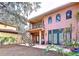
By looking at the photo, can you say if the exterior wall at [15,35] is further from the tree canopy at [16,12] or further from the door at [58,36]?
the door at [58,36]

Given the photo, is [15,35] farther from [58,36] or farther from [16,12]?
[58,36]

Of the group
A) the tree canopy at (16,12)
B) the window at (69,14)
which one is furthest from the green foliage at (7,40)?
the window at (69,14)

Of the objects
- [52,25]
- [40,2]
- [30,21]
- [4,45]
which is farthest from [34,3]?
[4,45]

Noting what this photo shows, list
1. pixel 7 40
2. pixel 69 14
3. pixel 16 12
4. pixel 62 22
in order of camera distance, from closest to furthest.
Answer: pixel 69 14, pixel 62 22, pixel 7 40, pixel 16 12

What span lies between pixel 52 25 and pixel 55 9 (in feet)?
1.64

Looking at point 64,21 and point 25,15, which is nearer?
point 64,21

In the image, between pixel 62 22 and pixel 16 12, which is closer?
pixel 62 22

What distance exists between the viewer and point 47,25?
15.6ft

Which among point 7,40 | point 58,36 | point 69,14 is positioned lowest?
point 7,40

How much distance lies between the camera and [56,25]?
4578 mm

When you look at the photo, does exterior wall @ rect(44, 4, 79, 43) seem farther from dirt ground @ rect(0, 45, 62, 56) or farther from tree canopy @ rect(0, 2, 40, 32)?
tree canopy @ rect(0, 2, 40, 32)

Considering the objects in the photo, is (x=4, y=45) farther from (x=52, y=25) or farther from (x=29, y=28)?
(x=52, y=25)

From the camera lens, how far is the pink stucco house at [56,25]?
441 cm

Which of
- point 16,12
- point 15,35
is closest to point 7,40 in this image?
point 15,35
